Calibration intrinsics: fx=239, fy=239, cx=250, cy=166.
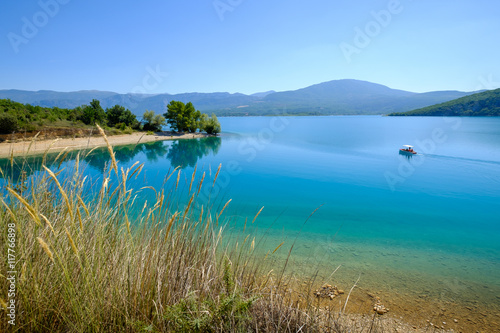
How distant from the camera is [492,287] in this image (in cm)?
519

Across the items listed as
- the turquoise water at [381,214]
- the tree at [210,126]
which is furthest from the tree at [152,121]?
the turquoise water at [381,214]

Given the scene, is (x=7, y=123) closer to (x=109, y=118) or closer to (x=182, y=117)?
(x=109, y=118)

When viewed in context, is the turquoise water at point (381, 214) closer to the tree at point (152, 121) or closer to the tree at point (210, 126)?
the tree at point (152, 121)

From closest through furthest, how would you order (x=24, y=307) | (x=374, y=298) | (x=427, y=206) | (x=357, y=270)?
(x=24, y=307) → (x=374, y=298) → (x=357, y=270) → (x=427, y=206)

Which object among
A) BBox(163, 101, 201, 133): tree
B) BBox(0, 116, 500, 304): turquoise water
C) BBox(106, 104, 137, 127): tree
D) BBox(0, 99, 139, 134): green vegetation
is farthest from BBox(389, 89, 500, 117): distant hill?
BBox(106, 104, 137, 127): tree

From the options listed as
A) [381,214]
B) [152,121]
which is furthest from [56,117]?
[381,214]

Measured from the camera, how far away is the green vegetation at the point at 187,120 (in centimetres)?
3909

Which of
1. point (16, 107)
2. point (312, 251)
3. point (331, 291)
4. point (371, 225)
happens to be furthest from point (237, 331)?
point (16, 107)

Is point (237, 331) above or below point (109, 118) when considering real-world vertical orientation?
below

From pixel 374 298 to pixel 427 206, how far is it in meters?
9.26

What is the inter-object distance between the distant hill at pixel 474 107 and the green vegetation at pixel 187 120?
8982 centimetres

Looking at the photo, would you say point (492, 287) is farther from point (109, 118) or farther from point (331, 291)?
point (109, 118)

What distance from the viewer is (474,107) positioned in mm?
80750

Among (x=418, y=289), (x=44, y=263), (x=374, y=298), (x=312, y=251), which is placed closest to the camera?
(x=44, y=263)
